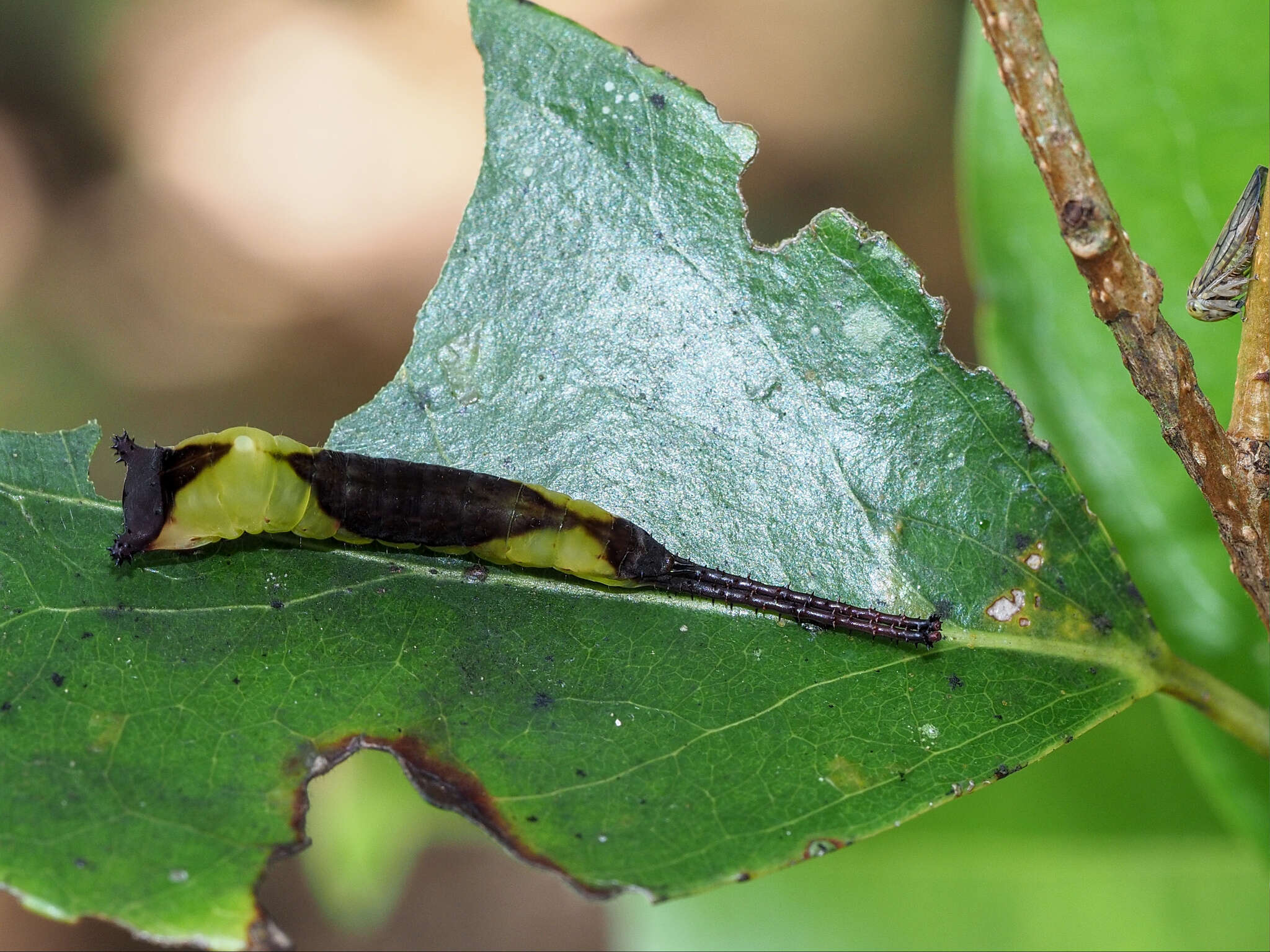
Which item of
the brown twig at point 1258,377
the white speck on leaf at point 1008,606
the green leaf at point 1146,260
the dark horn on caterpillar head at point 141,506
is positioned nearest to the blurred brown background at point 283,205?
the green leaf at point 1146,260

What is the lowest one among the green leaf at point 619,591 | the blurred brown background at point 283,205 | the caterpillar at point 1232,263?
the green leaf at point 619,591

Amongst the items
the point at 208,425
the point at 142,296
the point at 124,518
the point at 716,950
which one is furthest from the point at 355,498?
the point at 142,296

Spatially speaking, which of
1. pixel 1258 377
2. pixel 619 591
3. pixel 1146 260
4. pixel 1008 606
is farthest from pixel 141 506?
pixel 1146 260

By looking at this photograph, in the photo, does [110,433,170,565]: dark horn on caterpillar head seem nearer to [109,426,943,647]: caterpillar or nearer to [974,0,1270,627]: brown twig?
[109,426,943,647]: caterpillar

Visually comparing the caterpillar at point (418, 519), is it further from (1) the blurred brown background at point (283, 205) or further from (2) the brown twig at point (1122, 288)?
(1) the blurred brown background at point (283, 205)

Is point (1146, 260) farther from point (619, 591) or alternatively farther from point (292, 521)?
point (292, 521)

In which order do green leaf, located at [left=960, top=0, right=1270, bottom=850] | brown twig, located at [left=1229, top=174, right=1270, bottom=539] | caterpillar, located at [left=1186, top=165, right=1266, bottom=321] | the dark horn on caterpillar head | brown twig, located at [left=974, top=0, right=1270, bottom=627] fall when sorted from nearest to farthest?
brown twig, located at [left=974, top=0, right=1270, bottom=627] → brown twig, located at [left=1229, top=174, right=1270, bottom=539] → caterpillar, located at [left=1186, top=165, right=1266, bottom=321] → the dark horn on caterpillar head → green leaf, located at [left=960, top=0, right=1270, bottom=850]

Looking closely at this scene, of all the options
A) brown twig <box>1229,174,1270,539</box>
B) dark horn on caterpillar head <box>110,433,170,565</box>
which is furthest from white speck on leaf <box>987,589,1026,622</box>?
dark horn on caterpillar head <box>110,433,170,565</box>
